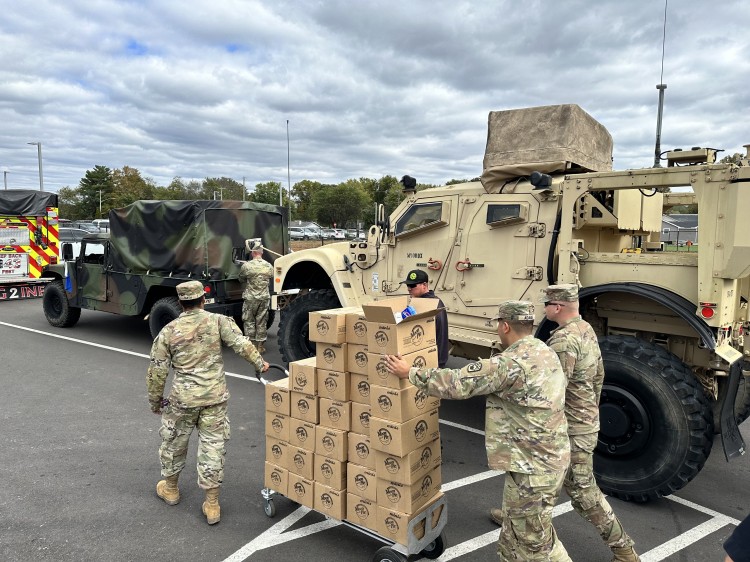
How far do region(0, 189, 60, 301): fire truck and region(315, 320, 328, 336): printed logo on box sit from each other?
11.5 meters

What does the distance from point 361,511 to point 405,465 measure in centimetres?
50

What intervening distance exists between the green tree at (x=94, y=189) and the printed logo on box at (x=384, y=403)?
6994 cm

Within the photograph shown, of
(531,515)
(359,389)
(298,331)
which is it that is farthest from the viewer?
(298,331)

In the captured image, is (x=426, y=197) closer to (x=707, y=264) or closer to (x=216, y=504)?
(x=707, y=264)

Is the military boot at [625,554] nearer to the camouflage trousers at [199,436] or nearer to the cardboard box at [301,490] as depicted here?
the cardboard box at [301,490]

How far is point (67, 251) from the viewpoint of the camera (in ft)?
31.5

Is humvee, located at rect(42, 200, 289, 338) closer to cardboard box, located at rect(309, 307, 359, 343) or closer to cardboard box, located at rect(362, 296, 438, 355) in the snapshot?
cardboard box, located at rect(309, 307, 359, 343)

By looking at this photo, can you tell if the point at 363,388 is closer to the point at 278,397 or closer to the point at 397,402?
the point at 397,402

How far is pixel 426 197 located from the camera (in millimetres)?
5953

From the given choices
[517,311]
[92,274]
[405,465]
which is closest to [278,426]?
[405,465]

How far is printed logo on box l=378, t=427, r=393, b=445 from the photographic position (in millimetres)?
3061

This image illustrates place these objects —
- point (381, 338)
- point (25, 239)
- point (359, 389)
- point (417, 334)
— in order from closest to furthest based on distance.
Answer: point (381, 338) < point (417, 334) < point (359, 389) < point (25, 239)

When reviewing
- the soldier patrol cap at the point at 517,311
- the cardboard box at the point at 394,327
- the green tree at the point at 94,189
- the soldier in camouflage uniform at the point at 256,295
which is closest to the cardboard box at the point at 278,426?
the cardboard box at the point at 394,327

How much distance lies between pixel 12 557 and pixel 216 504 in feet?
3.96
